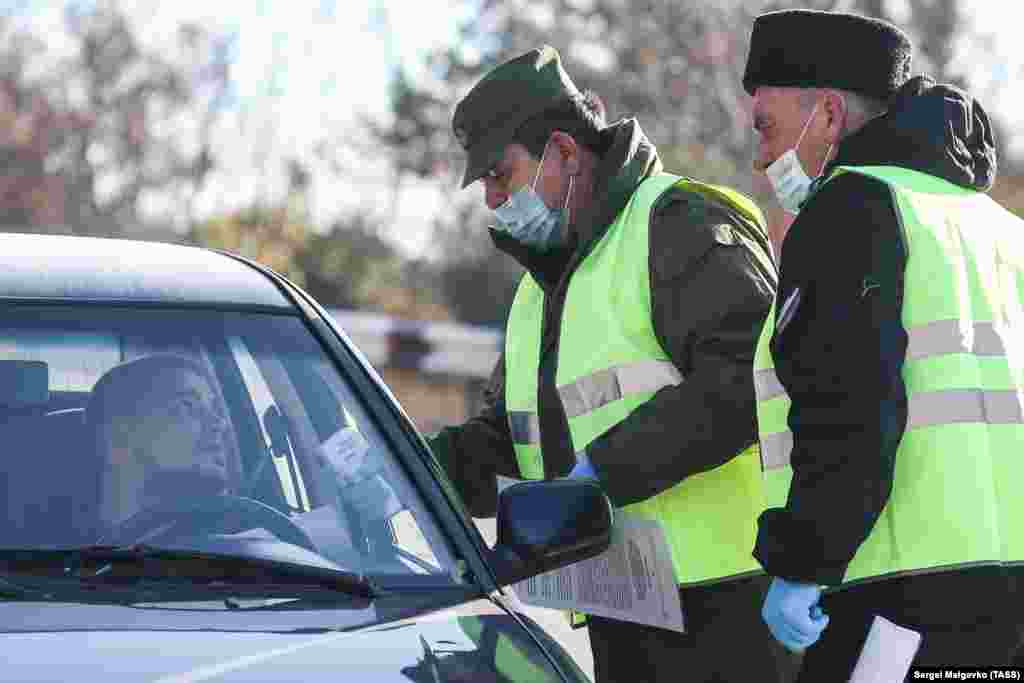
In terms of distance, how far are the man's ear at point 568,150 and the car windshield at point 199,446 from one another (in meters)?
1.01

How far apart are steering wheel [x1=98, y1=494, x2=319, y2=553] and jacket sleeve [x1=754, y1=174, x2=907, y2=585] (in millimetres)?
→ 807

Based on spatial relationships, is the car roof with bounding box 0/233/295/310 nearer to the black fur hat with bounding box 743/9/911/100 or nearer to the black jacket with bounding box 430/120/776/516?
the black jacket with bounding box 430/120/776/516

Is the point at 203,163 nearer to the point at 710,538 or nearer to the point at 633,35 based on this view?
the point at 633,35

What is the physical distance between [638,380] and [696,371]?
0.59ft

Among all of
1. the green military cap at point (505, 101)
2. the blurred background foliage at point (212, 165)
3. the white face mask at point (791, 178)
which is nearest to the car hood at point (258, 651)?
the white face mask at point (791, 178)

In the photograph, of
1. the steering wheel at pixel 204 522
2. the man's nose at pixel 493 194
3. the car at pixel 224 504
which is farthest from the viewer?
the man's nose at pixel 493 194

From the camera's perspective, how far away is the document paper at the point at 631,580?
4074 millimetres

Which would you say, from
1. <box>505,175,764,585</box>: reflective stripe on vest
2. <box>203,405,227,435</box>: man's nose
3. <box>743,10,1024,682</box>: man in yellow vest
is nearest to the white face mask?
<box>743,10,1024,682</box>: man in yellow vest

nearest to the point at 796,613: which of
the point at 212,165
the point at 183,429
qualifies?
the point at 183,429

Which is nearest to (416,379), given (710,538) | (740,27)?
(740,27)

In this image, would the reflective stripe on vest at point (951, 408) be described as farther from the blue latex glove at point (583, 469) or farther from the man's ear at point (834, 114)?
the blue latex glove at point (583, 469)

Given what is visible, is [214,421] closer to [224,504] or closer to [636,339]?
[224,504]

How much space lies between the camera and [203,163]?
3978 centimetres

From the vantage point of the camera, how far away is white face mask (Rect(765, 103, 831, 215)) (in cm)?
389
